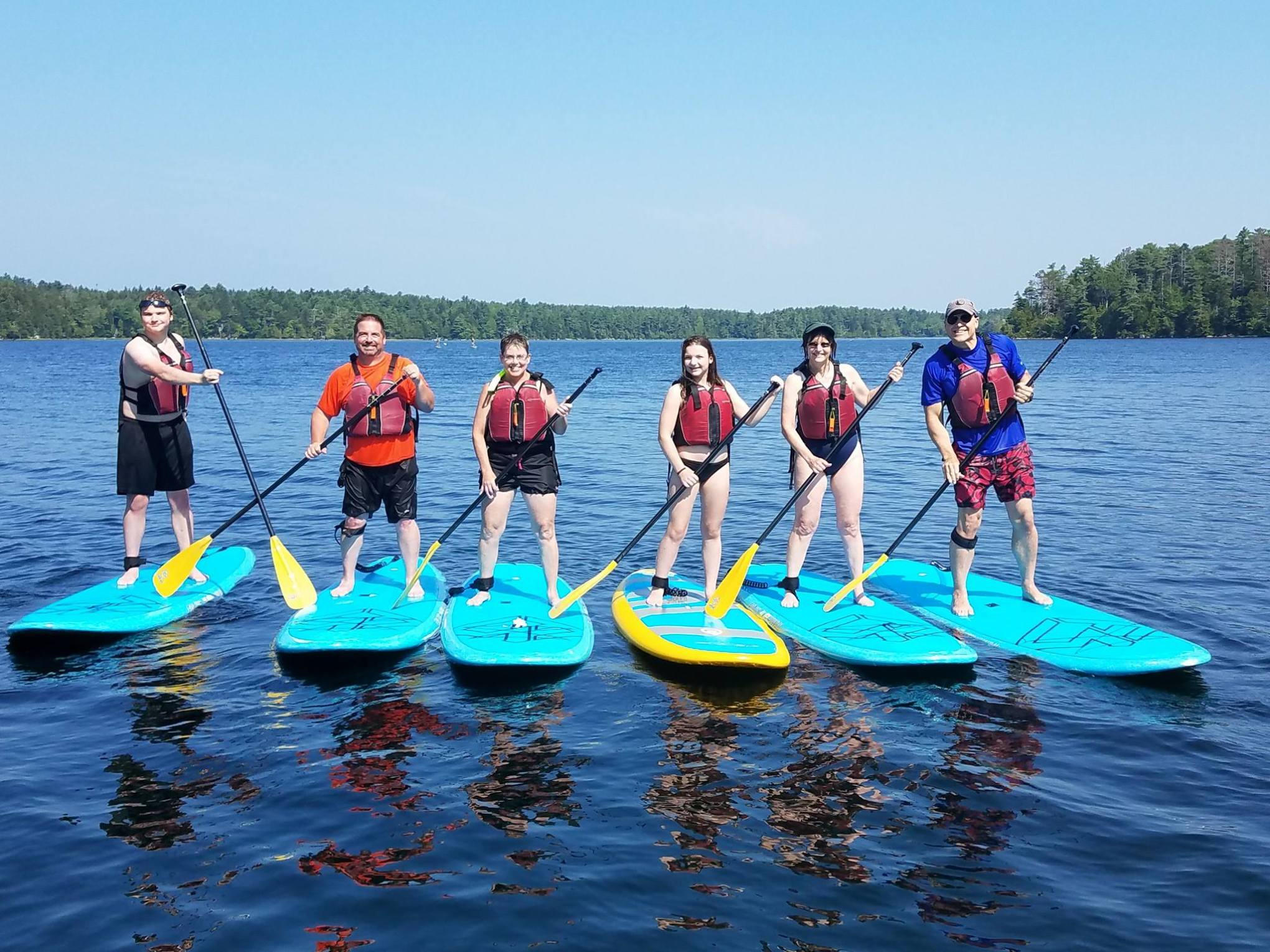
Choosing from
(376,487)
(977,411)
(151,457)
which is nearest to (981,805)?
(977,411)

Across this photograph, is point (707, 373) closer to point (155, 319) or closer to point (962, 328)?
point (962, 328)

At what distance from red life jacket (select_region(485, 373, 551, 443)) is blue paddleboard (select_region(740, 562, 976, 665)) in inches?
97.9

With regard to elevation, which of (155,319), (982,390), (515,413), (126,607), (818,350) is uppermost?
(155,319)

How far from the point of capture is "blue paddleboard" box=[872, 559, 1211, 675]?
688 centimetres

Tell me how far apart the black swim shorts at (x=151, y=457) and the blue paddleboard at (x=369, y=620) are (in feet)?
5.33

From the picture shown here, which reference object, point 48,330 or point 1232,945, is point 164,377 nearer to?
point 1232,945

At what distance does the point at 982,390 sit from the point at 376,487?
4.82 m

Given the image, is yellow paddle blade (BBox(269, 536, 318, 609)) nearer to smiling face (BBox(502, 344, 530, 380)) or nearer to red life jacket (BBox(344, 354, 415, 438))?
red life jacket (BBox(344, 354, 415, 438))

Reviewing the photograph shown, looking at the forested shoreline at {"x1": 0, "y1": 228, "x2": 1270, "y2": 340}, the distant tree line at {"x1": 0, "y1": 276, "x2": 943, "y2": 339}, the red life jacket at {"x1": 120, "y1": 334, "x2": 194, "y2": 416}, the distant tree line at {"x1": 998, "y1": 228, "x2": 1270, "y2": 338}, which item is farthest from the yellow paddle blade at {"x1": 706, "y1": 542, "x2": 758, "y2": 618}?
the distant tree line at {"x1": 0, "y1": 276, "x2": 943, "y2": 339}

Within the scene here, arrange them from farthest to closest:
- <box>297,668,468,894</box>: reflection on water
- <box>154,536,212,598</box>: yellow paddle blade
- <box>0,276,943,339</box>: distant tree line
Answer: <box>0,276,943,339</box>: distant tree line
<box>154,536,212,598</box>: yellow paddle blade
<box>297,668,468,894</box>: reflection on water

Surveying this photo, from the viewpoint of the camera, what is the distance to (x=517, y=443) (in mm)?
7703

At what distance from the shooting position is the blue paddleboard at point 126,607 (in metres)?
7.46

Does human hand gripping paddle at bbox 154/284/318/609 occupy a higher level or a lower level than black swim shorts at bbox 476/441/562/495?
lower

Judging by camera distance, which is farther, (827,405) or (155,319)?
(155,319)
